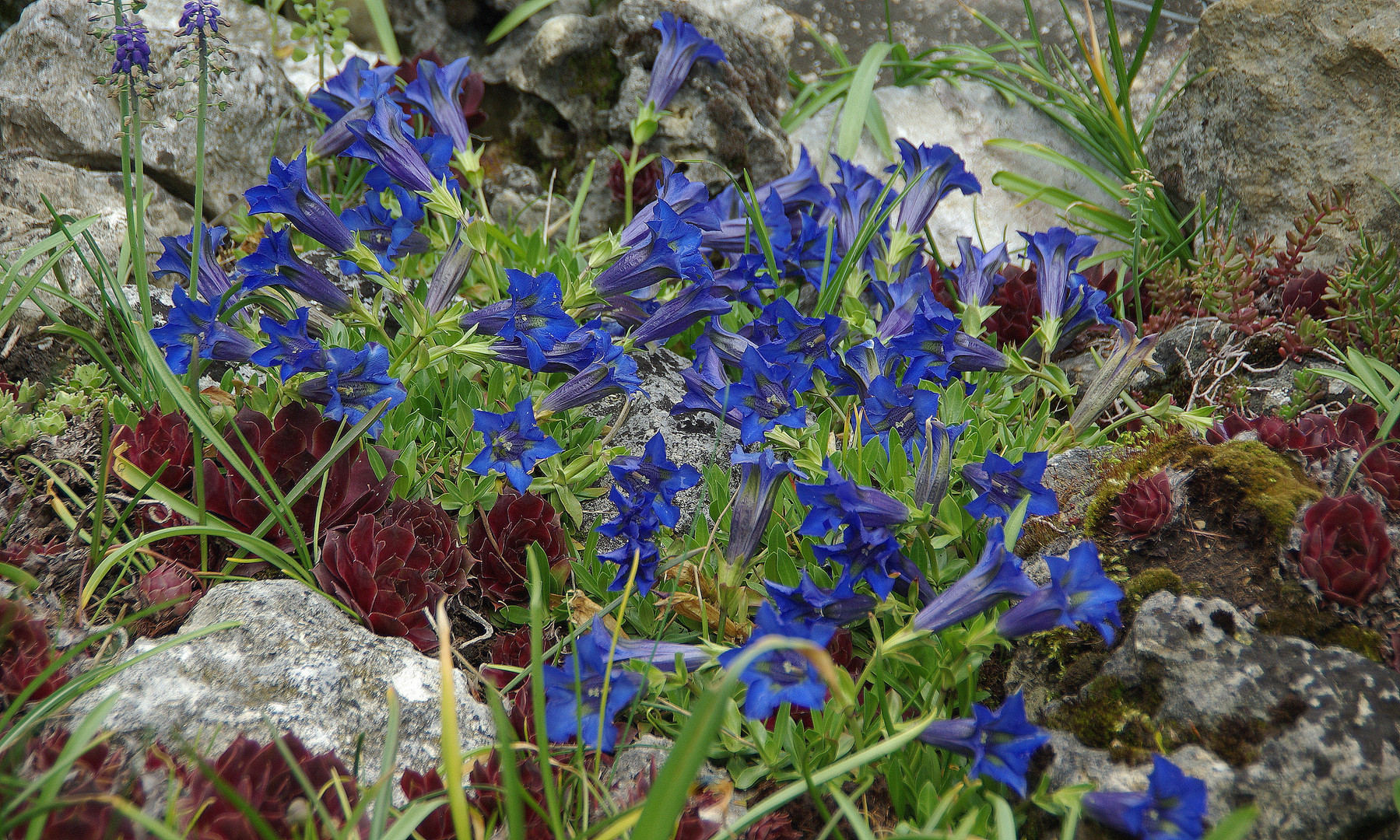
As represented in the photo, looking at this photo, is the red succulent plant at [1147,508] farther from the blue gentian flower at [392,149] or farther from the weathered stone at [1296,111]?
the weathered stone at [1296,111]

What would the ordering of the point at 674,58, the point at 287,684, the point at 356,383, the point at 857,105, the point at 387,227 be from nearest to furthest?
the point at 287,684, the point at 356,383, the point at 387,227, the point at 674,58, the point at 857,105

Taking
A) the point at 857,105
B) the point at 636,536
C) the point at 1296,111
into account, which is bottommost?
the point at 636,536

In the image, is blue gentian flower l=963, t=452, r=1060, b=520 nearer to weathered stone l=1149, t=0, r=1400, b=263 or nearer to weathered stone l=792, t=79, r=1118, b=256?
weathered stone l=792, t=79, r=1118, b=256

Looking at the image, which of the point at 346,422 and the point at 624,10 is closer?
the point at 346,422

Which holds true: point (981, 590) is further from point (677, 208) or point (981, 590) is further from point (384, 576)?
point (677, 208)

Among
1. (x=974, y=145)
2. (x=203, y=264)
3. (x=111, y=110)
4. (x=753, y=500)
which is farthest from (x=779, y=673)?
(x=974, y=145)

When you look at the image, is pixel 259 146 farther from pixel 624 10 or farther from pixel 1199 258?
pixel 1199 258

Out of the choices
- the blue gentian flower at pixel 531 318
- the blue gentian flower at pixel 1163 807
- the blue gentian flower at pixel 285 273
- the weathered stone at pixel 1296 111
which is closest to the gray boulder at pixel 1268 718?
the blue gentian flower at pixel 1163 807

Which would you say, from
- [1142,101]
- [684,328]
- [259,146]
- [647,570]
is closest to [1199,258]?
[1142,101]
